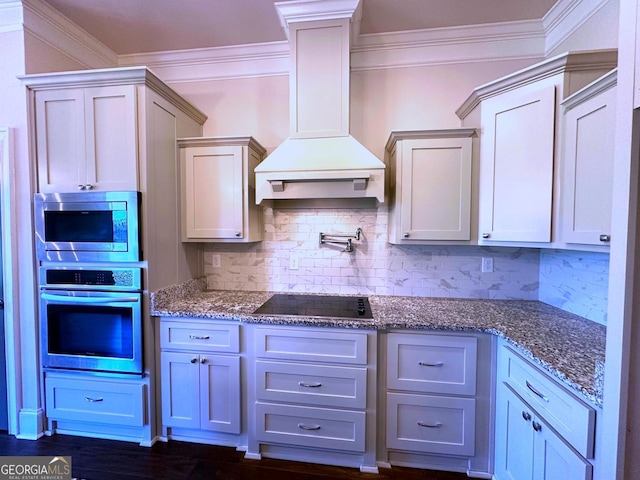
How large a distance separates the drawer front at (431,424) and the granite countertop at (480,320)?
0.45 m

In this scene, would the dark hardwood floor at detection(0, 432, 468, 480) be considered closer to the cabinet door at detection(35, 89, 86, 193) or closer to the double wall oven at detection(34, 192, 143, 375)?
the double wall oven at detection(34, 192, 143, 375)

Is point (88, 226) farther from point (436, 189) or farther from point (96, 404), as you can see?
point (436, 189)

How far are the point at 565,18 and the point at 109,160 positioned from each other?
3.24 m

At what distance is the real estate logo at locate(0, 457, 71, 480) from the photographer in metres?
1.51

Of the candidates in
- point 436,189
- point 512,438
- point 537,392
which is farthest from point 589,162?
point 512,438

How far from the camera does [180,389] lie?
1835 mm

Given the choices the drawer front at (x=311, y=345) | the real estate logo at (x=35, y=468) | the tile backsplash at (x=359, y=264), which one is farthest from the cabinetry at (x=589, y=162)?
the real estate logo at (x=35, y=468)

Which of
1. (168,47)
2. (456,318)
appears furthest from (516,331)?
(168,47)

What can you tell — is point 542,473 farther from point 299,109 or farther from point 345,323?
point 299,109

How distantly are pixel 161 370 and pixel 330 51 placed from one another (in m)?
2.49

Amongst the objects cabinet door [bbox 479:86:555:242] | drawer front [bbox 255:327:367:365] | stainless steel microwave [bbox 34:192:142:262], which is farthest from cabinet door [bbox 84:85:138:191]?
cabinet door [bbox 479:86:555:242]

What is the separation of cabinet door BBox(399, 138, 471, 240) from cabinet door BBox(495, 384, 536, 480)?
0.99 m

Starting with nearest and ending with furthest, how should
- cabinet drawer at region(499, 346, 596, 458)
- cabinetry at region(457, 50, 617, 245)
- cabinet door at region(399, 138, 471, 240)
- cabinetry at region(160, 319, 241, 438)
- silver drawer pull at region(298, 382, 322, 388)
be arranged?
cabinet drawer at region(499, 346, 596, 458) < cabinetry at region(457, 50, 617, 245) < silver drawer pull at region(298, 382, 322, 388) < cabinetry at region(160, 319, 241, 438) < cabinet door at region(399, 138, 471, 240)

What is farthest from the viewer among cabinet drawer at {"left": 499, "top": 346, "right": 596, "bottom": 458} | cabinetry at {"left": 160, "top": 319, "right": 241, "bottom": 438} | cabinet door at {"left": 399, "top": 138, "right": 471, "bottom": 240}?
cabinet door at {"left": 399, "top": 138, "right": 471, "bottom": 240}
